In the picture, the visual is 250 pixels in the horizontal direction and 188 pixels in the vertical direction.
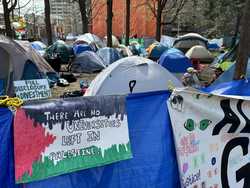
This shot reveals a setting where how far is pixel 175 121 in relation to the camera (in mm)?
4160

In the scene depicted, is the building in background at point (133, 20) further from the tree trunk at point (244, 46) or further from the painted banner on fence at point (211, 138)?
the painted banner on fence at point (211, 138)

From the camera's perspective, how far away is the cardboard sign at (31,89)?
29.3ft

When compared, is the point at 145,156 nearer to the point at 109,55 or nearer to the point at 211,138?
the point at 211,138

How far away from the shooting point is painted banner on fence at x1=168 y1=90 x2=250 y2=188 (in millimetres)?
4176

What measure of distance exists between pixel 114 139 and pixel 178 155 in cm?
70

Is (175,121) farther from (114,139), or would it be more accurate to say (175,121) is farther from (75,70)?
(75,70)

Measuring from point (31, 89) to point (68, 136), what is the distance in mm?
5938

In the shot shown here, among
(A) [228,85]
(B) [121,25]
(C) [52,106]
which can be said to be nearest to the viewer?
Answer: (C) [52,106]

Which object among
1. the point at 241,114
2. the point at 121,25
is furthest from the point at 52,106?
the point at 121,25

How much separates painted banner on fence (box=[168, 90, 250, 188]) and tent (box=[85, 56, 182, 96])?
3.78 metres

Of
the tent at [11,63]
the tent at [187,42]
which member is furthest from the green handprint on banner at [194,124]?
the tent at [187,42]

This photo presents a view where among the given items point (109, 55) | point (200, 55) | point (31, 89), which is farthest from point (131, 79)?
point (200, 55)

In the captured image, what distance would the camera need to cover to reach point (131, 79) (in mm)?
8367

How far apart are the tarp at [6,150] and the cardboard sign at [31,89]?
555 cm
